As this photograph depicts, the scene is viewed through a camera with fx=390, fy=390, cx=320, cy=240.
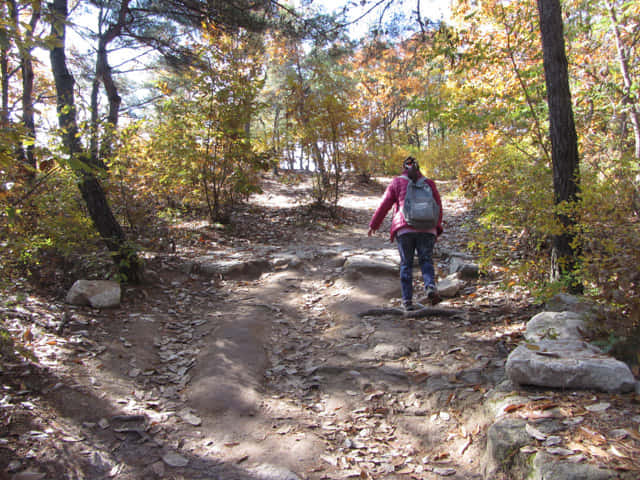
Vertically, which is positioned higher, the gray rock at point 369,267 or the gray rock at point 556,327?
the gray rock at point 556,327

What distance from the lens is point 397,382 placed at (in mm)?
3516

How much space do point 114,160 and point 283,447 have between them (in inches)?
222

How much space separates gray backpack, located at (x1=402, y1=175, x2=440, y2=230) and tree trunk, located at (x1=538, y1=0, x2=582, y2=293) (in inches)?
49.9

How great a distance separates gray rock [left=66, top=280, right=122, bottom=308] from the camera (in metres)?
4.73

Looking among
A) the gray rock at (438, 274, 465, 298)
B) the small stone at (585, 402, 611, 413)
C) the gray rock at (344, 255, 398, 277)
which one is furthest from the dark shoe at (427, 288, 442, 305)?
the small stone at (585, 402, 611, 413)

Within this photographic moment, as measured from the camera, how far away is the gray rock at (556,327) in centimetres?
313

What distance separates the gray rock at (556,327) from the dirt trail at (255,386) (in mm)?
387

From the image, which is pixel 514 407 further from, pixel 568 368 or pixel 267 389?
pixel 267 389

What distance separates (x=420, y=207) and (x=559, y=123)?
1.66 meters

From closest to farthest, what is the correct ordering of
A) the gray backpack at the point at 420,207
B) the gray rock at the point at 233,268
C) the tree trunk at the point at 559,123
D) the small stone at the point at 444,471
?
the small stone at the point at 444,471, the tree trunk at the point at 559,123, the gray backpack at the point at 420,207, the gray rock at the point at 233,268

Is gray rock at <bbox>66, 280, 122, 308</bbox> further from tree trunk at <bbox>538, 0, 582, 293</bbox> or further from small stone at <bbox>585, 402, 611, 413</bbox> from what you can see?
tree trunk at <bbox>538, 0, 582, 293</bbox>

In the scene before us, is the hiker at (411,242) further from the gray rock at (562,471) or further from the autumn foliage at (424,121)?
the gray rock at (562,471)

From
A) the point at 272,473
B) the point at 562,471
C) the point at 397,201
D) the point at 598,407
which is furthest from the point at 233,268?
the point at 562,471

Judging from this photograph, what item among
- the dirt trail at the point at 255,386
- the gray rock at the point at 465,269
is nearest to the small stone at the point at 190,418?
the dirt trail at the point at 255,386
